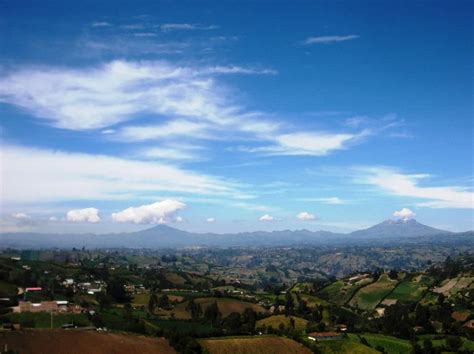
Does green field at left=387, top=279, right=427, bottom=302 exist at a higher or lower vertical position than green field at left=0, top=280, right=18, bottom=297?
lower

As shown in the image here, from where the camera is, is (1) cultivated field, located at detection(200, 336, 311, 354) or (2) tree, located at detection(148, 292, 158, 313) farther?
(2) tree, located at detection(148, 292, 158, 313)

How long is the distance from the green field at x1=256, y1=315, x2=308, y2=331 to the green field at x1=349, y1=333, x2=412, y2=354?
46.8 feet

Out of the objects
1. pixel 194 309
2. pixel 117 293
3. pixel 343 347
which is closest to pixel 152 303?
pixel 194 309

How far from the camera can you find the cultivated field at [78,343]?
68.1 m

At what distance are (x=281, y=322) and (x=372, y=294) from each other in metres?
53.4

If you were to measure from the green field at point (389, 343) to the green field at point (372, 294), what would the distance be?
48889 mm

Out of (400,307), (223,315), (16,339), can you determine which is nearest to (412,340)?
(400,307)

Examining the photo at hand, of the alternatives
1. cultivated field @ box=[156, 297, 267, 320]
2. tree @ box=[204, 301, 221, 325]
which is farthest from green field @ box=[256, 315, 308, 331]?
cultivated field @ box=[156, 297, 267, 320]

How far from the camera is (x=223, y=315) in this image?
120500mm

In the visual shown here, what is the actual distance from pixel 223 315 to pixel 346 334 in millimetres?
32554

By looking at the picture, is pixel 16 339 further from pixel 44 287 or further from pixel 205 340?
pixel 44 287

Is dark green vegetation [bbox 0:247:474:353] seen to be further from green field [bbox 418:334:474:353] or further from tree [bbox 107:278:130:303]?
tree [bbox 107:278:130:303]

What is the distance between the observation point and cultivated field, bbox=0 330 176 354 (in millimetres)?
68125

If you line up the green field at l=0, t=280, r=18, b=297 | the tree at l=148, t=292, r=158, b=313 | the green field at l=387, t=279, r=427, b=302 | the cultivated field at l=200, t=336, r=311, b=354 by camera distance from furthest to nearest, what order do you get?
the green field at l=387, t=279, r=427, b=302, the tree at l=148, t=292, r=158, b=313, the green field at l=0, t=280, r=18, b=297, the cultivated field at l=200, t=336, r=311, b=354
